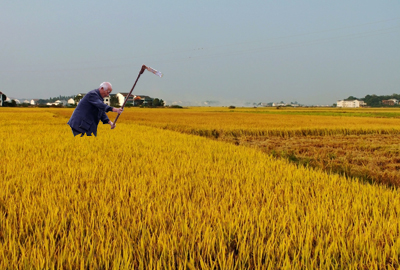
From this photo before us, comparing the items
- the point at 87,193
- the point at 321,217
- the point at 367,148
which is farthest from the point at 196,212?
the point at 367,148

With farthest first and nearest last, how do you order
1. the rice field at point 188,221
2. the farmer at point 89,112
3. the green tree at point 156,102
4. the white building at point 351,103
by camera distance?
1. the white building at point 351,103
2. the green tree at point 156,102
3. the farmer at point 89,112
4. the rice field at point 188,221

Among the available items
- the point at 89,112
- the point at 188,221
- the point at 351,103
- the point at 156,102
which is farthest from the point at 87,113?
the point at 351,103

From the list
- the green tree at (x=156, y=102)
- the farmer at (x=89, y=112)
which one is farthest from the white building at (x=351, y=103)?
the farmer at (x=89, y=112)

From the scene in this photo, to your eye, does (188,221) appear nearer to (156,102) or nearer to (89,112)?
(89,112)

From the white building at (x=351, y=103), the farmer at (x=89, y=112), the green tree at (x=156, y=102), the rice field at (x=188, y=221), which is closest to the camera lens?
the rice field at (x=188, y=221)

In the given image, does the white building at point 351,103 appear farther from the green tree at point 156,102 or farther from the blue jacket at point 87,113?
the blue jacket at point 87,113

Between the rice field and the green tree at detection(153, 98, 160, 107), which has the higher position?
the green tree at detection(153, 98, 160, 107)

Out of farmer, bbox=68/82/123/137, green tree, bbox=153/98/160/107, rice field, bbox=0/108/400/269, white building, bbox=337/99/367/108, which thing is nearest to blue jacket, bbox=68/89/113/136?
farmer, bbox=68/82/123/137

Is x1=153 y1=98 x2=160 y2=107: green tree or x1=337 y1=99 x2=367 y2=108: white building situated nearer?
x1=153 y1=98 x2=160 y2=107: green tree

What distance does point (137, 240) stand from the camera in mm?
1905

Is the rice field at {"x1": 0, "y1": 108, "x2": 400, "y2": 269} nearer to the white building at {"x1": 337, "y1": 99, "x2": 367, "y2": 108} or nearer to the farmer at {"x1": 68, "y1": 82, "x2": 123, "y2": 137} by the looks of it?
the farmer at {"x1": 68, "y1": 82, "x2": 123, "y2": 137}

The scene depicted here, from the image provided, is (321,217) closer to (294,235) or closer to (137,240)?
(294,235)

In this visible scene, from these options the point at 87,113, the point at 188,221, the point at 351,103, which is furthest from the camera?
the point at 351,103

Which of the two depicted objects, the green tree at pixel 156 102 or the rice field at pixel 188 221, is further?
the green tree at pixel 156 102
